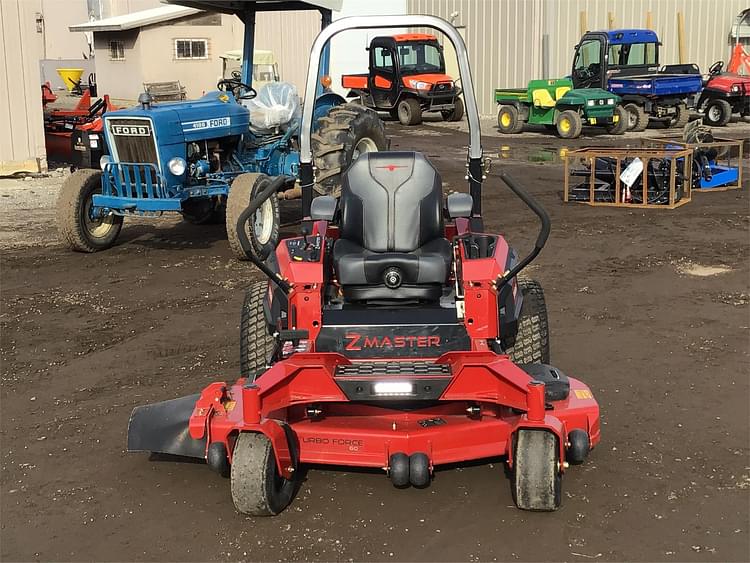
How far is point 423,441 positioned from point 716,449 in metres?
1.45

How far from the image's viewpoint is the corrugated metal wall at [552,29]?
24031 mm

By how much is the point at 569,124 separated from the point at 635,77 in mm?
1778

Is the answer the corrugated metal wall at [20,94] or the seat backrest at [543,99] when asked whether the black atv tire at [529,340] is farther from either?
the seat backrest at [543,99]

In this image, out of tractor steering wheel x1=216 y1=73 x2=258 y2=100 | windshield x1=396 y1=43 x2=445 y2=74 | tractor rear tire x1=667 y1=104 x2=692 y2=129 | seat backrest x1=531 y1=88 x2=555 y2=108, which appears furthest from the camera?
windshield x1=396 y1=43 x2=445 y2=74

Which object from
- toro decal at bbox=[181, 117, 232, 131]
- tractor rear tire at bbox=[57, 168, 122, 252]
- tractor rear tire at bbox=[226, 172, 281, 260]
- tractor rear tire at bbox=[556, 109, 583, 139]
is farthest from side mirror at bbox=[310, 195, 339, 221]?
tractor rear tire at bbox=[556, 109, 583, 139]

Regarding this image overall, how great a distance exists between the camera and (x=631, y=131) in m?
18.9

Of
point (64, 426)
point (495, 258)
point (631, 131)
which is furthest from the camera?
point (631, 131)

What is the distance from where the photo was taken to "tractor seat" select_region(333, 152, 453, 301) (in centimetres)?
429

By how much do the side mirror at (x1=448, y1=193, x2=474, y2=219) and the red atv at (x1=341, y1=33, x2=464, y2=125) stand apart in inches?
653

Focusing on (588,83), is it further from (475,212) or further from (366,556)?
(366,556)

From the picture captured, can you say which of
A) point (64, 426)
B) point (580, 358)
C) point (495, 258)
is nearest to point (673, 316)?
point (580, 358)

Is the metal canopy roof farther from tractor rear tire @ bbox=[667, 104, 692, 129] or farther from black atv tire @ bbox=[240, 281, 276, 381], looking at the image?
tractor rear tire @ bbox=[667, 104, 692, 129]

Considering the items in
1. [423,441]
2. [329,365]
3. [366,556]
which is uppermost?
[329,365]

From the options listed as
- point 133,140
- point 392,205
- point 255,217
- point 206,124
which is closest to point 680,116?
point 206,124
